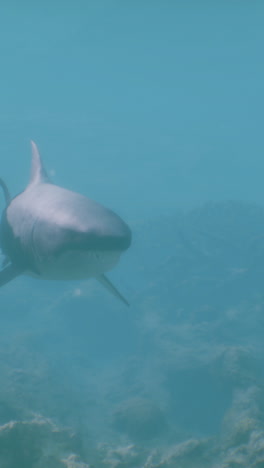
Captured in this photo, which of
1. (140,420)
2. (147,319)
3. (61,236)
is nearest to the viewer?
(61,236)

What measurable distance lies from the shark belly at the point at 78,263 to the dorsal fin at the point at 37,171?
180cm

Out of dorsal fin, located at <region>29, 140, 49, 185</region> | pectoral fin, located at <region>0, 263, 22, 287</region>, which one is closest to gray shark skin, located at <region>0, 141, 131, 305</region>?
pectoral fin, located at <region>0, 263, 22, 287</region>

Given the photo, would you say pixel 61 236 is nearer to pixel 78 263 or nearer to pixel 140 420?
pixel 78 263

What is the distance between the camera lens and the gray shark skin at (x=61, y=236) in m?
2.84

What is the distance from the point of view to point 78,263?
3059 mm

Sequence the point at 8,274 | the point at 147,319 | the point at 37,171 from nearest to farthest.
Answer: the point at 8,274 → the point at 37,171 → the point at 147,319

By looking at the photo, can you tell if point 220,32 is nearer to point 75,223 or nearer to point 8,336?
point 8,336

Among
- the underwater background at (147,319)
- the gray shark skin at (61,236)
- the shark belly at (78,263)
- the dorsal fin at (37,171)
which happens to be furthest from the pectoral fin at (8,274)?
the underwater background at (147,319)

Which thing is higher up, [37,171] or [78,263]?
[78,263]

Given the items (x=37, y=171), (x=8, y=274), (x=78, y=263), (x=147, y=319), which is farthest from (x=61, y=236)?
(x=147, y=319)

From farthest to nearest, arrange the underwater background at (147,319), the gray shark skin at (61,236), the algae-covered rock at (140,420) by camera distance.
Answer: the algae-covered rock at (140,420) → the underwater background at (147,319) → the gray shark skin at (61,236)

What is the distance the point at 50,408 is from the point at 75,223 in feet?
36.4

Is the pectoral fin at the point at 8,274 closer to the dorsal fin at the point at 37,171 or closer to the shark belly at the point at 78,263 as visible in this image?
the shark belly at the point at 78,263

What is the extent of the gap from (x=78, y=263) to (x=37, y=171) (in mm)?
2655
